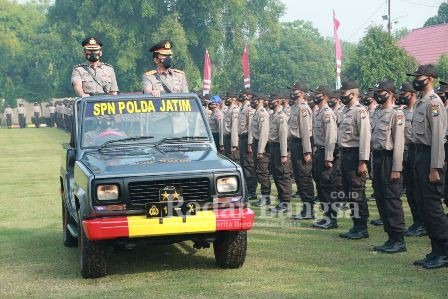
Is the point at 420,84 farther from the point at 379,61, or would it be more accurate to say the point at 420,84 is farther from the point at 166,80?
the point at 379,61

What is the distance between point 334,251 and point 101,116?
3.08m

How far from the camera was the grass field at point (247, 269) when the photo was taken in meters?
6.68

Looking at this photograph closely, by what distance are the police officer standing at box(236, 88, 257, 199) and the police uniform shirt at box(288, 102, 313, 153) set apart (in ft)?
9.17

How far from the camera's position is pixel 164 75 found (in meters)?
9.56

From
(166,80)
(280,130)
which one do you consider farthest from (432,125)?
(280,130)

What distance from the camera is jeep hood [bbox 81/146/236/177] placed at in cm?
698

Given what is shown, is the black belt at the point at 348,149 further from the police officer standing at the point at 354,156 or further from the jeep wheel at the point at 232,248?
the jeep wheel at the point at 232,248

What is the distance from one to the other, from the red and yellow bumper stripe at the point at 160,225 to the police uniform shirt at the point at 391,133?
2.29m

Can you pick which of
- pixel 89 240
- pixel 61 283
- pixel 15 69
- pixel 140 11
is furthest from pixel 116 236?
pixel 15 69

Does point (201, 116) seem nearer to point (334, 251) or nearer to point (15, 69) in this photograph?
point (334, 251)

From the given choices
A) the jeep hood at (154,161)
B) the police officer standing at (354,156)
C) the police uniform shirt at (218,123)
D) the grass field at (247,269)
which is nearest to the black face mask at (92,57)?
the jeep hood at (154,161)

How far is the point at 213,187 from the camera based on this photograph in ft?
23.2

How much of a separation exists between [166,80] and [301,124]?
2.88 metres

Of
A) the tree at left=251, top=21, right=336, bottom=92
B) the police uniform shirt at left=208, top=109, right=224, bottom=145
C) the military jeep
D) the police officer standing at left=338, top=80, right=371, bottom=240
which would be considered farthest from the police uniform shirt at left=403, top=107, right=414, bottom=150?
the tree at left=251, top=21, right=336, bottom=92
